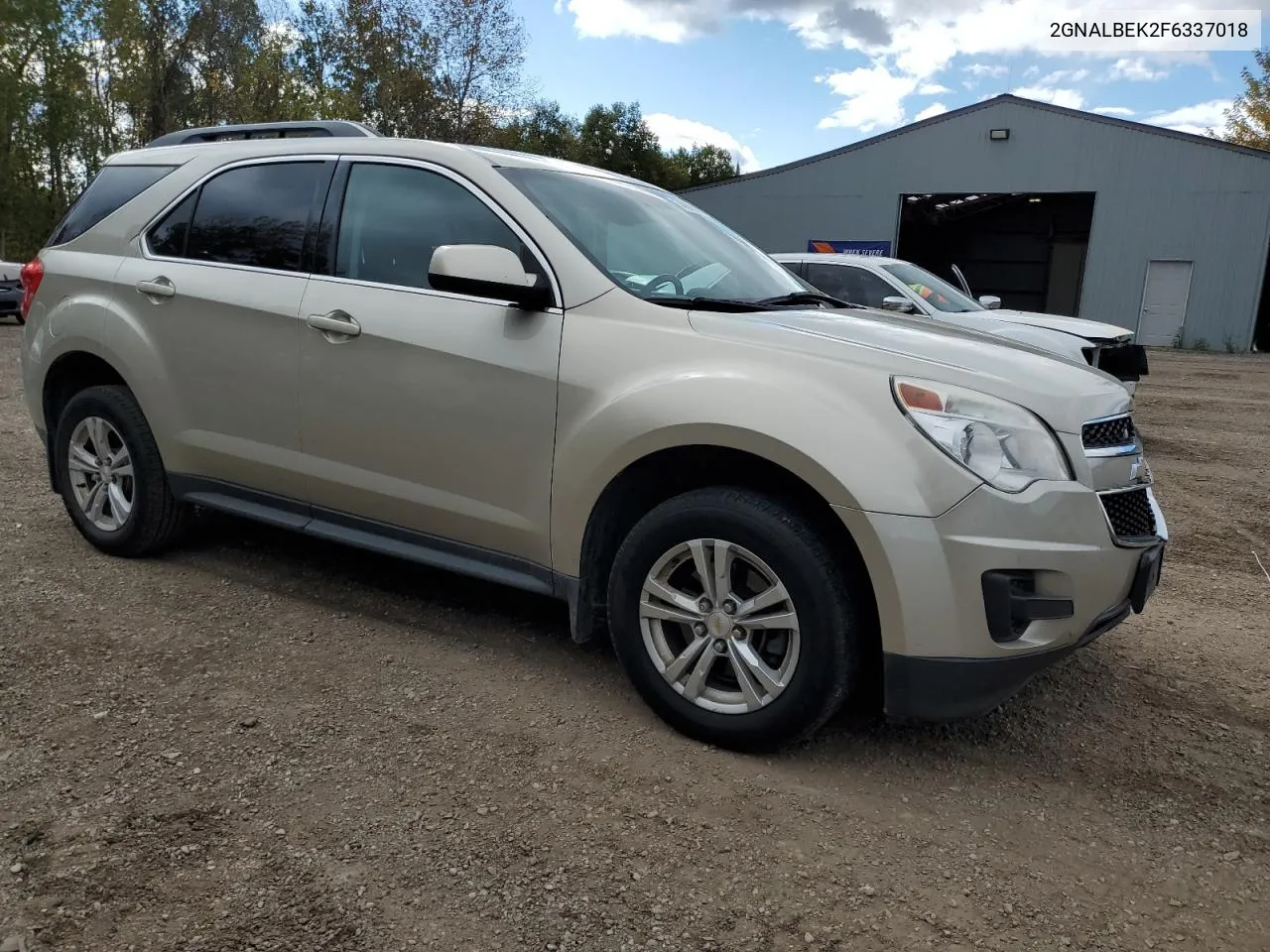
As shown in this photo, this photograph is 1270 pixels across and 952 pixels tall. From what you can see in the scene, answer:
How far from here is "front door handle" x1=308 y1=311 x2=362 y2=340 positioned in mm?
3385

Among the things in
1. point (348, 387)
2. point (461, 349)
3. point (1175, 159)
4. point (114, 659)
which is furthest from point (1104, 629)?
point (1175, 159)

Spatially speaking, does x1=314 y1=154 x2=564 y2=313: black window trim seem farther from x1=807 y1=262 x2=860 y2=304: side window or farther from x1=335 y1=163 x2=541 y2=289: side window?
x1=807 y1=262 x2=860 y2=304: side window

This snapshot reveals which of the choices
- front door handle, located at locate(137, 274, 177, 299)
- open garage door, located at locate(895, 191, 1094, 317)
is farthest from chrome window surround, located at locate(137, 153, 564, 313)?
open garage door, located at locate(895, 191, 1094, 317)

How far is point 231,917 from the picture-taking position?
2057 millimetres

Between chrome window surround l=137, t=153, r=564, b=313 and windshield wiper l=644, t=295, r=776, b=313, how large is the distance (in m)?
0.33

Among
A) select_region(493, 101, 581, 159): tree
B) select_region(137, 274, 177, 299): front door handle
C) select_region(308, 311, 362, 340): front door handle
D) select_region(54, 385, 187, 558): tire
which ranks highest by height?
select_region(493, 101, 581, 159): tree

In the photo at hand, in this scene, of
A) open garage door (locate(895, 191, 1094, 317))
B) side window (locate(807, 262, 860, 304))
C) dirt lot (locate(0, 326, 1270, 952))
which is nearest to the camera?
dirt lot (locate(0, 326, 1270, 952))

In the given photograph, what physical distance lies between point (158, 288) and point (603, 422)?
2.26 m

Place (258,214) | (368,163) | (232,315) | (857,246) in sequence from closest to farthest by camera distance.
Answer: (368,163) < (232,315) < (258,214) < (857,246)

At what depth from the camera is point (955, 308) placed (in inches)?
343

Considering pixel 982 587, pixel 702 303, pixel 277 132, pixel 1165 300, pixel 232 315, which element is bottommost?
pixel 982 587

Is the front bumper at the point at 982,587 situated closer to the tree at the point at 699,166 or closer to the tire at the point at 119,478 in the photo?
the tire at the point at 119,478

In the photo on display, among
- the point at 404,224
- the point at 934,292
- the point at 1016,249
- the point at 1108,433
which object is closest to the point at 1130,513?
the point at 1108,433

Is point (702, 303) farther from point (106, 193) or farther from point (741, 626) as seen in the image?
point (106, 193)
